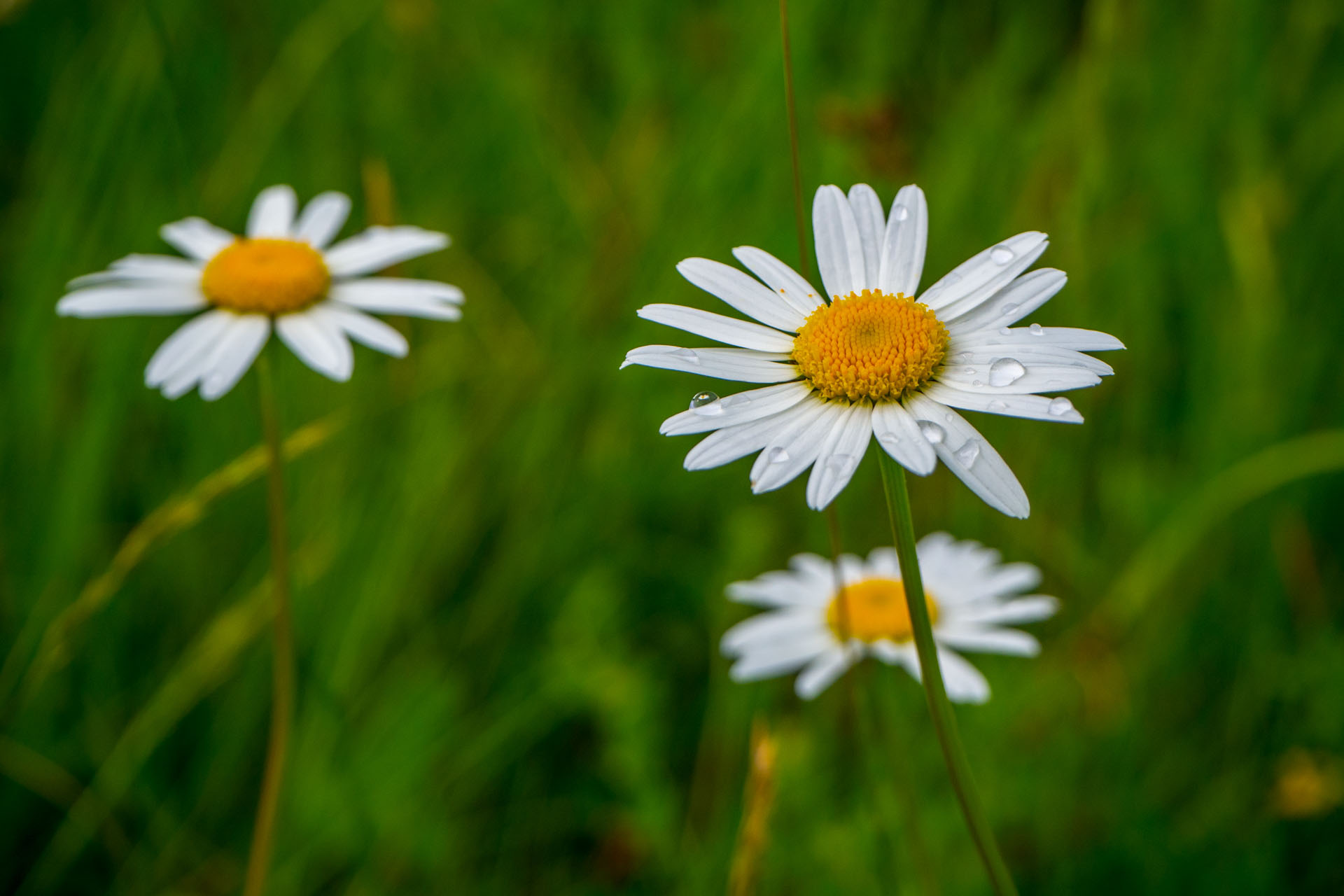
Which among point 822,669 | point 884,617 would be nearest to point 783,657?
point 822,669

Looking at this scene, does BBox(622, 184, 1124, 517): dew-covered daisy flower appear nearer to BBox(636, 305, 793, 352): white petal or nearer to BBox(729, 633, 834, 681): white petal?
BBox(636, 305, 793, 352): white petal

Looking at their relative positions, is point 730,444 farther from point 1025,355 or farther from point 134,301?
point 134,301

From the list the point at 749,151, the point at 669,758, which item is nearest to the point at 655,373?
the point at 749,151

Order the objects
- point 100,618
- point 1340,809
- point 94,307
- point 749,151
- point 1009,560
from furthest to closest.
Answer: point 749,151, point 1009,560, point 100,618, point 1340,809, point 94,307

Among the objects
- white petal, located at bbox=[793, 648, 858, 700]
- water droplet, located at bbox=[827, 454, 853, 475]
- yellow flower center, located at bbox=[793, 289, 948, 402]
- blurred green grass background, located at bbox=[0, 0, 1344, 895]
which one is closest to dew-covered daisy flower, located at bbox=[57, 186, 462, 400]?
blurred green grass background, located at bbox=[0, 0, 1344, 895]

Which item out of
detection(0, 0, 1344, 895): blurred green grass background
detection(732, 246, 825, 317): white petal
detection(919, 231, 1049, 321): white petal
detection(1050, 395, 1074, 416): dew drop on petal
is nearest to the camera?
detection(1050, 395, 1074, 416): dew drop on petal

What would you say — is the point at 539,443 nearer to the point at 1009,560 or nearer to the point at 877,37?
the point at 1009,560
